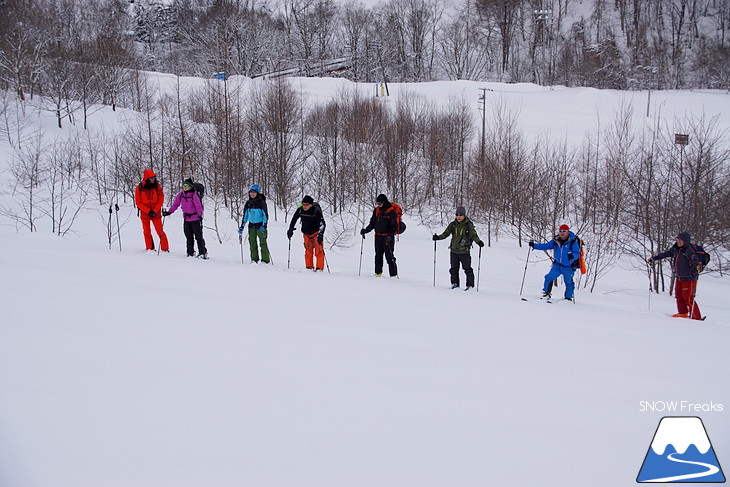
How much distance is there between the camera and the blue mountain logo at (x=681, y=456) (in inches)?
127

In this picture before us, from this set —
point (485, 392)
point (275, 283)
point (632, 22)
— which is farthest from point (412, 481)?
point (632, 22)

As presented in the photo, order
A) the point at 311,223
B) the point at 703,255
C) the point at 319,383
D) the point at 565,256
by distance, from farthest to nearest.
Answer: the point at 311,223, the point at 565,256, the point at 703,255, the point at 319,383

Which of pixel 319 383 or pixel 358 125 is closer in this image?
pixel 319 383

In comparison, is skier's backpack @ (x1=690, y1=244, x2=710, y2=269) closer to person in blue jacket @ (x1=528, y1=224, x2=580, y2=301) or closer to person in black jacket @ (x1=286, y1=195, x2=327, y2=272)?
person in blue jacket @ (x1=528, y1=224, x2=580, y2=301)

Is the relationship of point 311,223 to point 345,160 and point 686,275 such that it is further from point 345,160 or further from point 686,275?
point 345,160

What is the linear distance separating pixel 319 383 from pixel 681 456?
279 cm

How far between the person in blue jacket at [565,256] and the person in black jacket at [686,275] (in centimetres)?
173

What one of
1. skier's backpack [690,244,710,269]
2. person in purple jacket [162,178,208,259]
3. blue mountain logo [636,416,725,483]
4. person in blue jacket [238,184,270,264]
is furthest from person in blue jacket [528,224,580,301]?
person in purple jacket [162,178,208,259]

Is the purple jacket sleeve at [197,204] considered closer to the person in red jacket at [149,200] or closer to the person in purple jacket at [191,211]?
the person in purple jacket at [191,211]

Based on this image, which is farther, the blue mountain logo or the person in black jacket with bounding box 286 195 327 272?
the person in black jacket with bounding box 286 195 327 272

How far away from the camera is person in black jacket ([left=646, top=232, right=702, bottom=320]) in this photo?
28.9 feet

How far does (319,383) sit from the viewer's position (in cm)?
406

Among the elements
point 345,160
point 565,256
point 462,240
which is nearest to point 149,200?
point 462,240

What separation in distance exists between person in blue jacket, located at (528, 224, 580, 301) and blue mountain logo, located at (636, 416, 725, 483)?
526cm
